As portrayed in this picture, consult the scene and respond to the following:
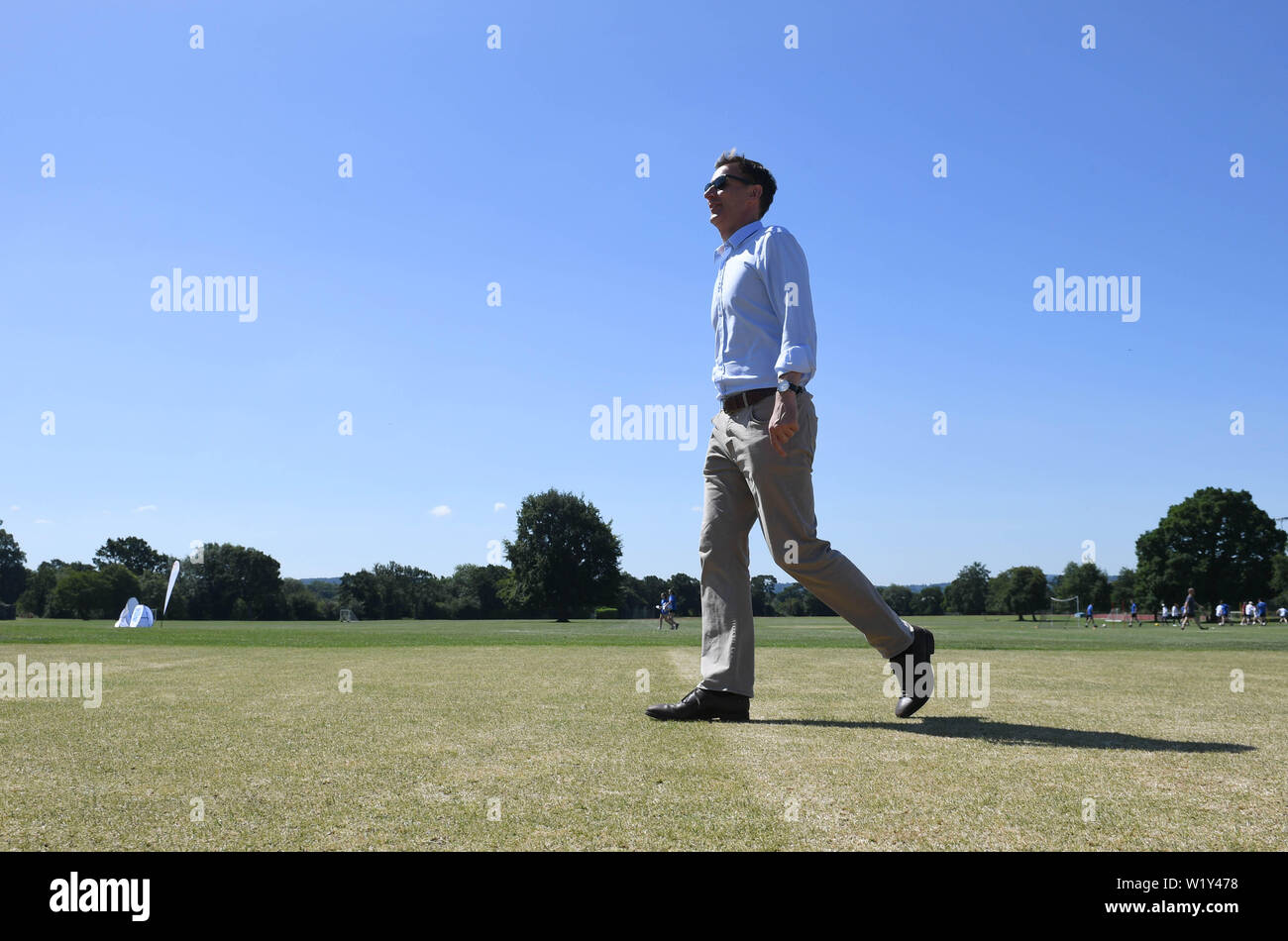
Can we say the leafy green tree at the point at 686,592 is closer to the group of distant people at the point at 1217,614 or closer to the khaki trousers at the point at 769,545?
the group of distant people at the point at 1217,614

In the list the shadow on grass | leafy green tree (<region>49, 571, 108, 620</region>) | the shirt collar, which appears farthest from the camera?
leafy green tree (<region>49, 571, 108, 620</region>)

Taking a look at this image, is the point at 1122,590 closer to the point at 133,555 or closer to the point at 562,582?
the point at 562,582

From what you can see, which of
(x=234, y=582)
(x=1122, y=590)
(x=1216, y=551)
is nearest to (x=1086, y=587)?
(x=1122, y=590)

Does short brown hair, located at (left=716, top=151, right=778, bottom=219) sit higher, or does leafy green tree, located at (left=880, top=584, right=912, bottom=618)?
short brown hair, located at (left=716, top=151, right=778, bottom=219)

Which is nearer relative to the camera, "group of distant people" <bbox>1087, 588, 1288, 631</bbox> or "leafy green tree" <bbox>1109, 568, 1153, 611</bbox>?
"group of distant people" <bbox>1087, 588, 1288, 631</bbox>

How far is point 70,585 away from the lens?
9306 cm

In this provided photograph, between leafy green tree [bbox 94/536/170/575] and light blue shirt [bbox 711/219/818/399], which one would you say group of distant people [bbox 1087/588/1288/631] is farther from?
leafy green tree [bbox 94/536/170/575]

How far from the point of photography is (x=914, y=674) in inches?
171

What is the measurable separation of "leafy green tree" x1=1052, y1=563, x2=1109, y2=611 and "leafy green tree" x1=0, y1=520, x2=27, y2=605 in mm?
140897

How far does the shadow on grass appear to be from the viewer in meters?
3.43

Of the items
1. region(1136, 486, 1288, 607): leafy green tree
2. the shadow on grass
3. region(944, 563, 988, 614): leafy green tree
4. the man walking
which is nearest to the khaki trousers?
the man walking

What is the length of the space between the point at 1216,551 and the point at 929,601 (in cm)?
6032
